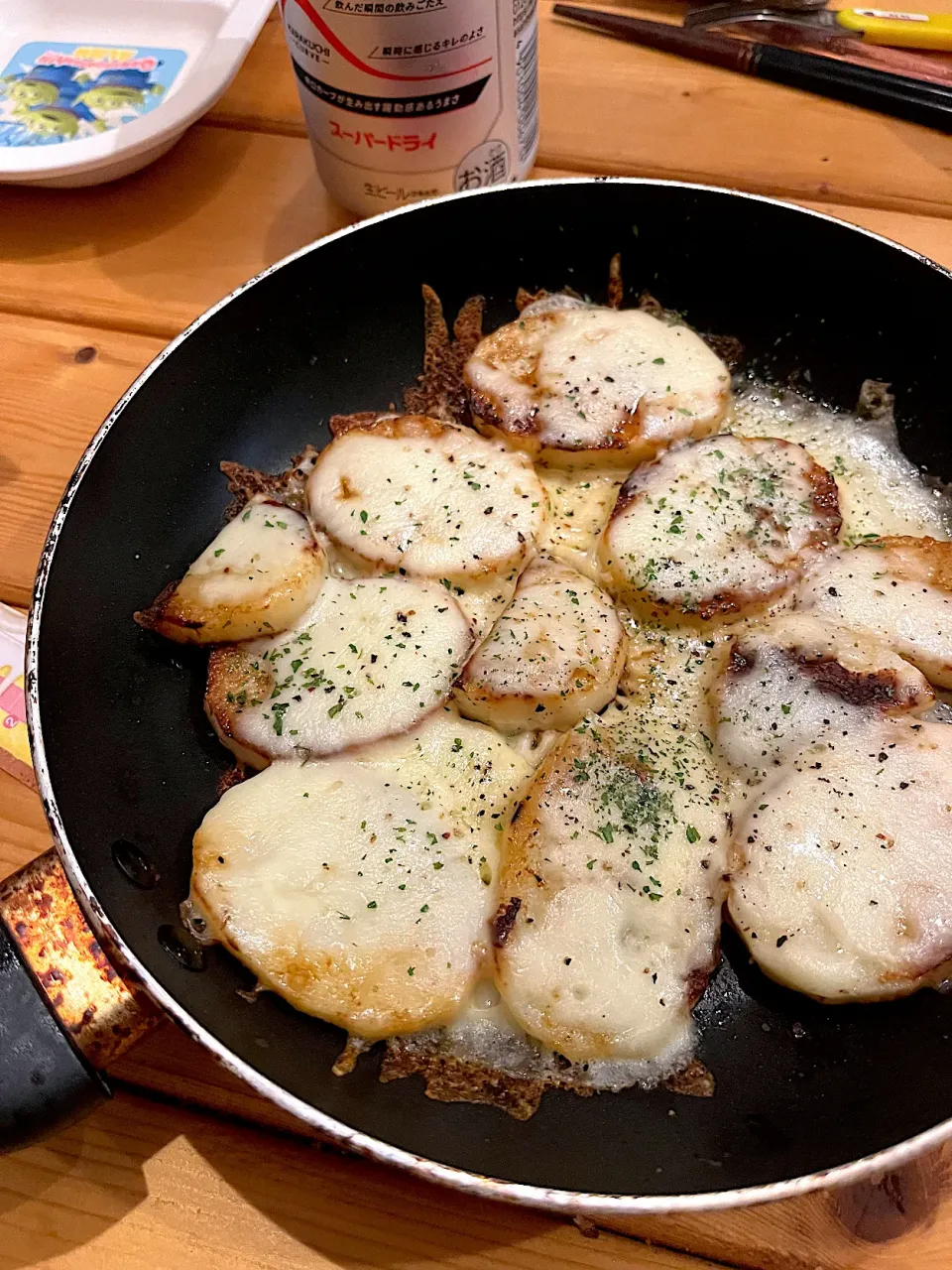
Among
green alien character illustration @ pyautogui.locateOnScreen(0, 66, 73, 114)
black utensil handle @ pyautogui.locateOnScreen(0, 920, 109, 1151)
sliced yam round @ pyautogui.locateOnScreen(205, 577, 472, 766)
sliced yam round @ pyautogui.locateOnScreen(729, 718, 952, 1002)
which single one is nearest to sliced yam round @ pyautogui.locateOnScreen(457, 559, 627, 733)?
sliced yam round @ pyautogui.locateOnScreen(205, 577, 472, 766)

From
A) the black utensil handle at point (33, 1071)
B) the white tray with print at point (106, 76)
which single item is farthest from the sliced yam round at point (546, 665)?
the white tray with print at point (106, 76)

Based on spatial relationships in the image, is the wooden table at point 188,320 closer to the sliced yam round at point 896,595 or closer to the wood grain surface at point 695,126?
the wood grain surface at point 695,126

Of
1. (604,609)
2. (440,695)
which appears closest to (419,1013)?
(440,695)

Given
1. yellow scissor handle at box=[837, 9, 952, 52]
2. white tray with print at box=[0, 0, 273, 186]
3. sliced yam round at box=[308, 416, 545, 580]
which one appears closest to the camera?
sliced yam round at box=[308, 416, 545, 580]

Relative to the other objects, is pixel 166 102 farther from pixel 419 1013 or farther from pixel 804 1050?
pixel 804 1050

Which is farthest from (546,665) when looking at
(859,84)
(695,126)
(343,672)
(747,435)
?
(859,84)

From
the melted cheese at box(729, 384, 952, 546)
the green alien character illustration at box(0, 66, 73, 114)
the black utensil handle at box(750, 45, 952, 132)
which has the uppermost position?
the black utensil handle at box(750, 45, 952, 132)

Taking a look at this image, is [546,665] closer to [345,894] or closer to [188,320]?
[345,894]

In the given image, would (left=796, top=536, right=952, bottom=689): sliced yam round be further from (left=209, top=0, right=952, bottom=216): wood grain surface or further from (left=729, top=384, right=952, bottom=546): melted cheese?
(left=209, top=0, right=952, bottom=216): wood grain surface
